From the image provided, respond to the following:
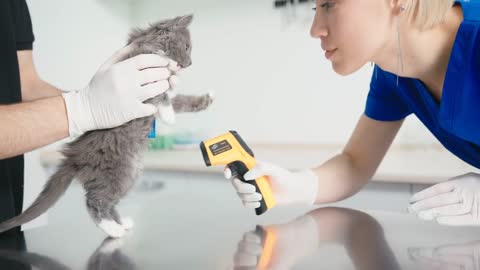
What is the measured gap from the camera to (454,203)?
0.84 metres

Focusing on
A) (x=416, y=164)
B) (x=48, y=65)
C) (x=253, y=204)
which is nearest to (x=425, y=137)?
(x=416, y=164)

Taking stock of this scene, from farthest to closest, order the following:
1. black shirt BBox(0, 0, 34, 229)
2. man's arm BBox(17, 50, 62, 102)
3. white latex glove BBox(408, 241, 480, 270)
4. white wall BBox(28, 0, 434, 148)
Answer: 1. white wall BBox(28, 0, 434, 148)
2. man's arm BBox(17, 50, 62, 102)
3. black shirt BBox(0, 0, 34, 229)
4. white latex glove BBox(408, 241, 480, 270)

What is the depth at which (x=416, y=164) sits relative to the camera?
63.4 inches

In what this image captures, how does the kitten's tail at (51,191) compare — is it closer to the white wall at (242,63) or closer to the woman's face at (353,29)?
the woman's face at (353,29)

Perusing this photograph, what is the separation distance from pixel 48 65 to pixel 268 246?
1.77m

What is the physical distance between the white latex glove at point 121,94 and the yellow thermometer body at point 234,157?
0.14 meters

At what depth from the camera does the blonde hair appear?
0.80 metres

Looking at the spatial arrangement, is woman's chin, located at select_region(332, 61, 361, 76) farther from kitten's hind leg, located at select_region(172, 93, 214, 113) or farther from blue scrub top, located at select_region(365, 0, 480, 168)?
kitten's hind leg, located at select_region(172, 93, 214, 113)

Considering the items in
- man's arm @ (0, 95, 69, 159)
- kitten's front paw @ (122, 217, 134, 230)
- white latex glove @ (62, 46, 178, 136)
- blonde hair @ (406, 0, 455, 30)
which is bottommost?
kitten's front paw @ (122, 217, 134, 230)

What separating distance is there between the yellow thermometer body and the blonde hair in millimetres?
446

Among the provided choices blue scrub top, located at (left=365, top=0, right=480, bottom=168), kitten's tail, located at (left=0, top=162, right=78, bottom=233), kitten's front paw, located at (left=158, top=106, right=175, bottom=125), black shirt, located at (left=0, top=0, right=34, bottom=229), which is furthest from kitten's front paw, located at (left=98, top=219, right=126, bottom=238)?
blue scrub top, located at (left=365, top=0, right=480, bottom=168)

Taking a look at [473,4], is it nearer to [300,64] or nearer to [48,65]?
[300,64]

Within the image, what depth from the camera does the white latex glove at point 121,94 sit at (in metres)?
0.77

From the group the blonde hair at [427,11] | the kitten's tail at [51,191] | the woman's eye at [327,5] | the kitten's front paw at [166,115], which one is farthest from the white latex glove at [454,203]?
the kitten's tail at [51,191]
